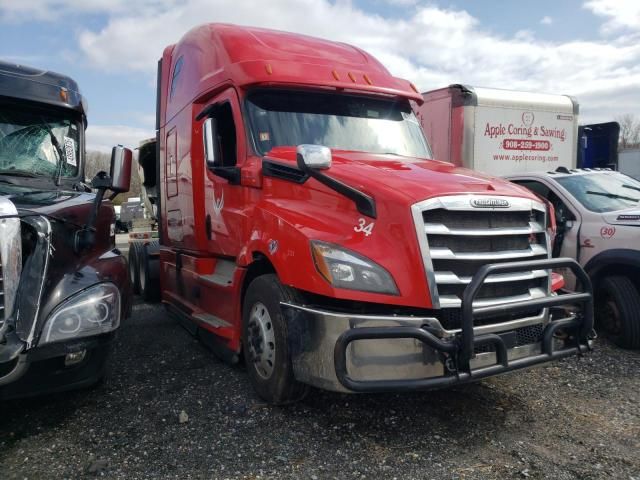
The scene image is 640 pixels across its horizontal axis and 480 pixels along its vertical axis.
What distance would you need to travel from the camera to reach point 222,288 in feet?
15.8

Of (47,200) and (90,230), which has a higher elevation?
(47,200)

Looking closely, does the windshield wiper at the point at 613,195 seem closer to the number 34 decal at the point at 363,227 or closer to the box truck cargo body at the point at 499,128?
the box truck cargo body at the point at 499,128

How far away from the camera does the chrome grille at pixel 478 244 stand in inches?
128

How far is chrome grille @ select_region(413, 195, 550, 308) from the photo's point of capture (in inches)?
128

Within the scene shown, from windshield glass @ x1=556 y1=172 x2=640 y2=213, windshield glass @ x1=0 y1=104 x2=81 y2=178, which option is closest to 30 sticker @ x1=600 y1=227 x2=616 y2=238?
windshield glass @ x1=556 y1=172 x2=640 y2=213

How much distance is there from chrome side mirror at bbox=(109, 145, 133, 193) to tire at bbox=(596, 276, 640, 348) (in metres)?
4.85

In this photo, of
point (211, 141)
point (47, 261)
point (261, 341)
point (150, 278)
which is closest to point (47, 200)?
point (47, 261)

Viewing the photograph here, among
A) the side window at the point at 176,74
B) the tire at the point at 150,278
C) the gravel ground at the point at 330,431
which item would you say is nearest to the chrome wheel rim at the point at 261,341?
the gravel ground at the point at 330,431

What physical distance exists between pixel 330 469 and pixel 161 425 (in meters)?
1.33

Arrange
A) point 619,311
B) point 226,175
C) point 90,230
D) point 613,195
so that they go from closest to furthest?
point 90,230 → point 226,175 → point 619,311 → point 613,195

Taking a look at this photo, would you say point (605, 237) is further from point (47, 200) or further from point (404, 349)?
point (47, 200)

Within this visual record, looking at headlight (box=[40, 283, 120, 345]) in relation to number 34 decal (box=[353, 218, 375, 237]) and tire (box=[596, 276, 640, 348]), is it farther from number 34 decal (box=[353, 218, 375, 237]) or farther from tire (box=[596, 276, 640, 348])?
tire (box=[596, 276, 640, 348])

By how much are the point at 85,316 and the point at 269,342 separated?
4.18 ft

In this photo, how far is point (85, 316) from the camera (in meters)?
3.49
